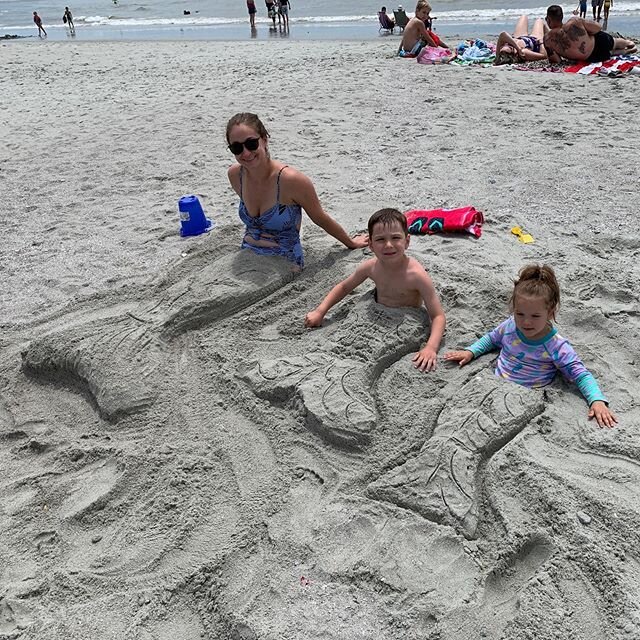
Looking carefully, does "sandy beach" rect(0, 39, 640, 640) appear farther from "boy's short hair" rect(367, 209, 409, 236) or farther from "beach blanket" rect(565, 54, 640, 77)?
"beach blanket" rect(565, 54, 640, 77)

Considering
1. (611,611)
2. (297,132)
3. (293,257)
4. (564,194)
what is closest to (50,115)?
(297,132)

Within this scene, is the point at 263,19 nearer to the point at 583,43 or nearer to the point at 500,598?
the point at 583,43

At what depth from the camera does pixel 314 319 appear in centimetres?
349

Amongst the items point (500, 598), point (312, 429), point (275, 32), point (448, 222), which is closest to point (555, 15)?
point (448, 222)

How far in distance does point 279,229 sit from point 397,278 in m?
1.03

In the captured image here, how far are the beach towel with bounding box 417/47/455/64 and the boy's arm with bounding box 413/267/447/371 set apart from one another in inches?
334

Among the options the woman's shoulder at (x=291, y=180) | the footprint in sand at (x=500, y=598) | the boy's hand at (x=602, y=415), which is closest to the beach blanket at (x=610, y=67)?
the woman's shoulder at (x=291, y=180)

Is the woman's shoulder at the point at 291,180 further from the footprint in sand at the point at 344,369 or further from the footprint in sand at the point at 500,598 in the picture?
the footprint in sand at the point at 500,598

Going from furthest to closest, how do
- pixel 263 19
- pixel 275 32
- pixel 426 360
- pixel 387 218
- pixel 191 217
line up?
pixel 263 19 < pixel 275 32 < pixel 191 217 < pixel 387 218 < pixel 426 360

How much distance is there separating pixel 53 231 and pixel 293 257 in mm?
2432

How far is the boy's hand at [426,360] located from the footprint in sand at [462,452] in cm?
19

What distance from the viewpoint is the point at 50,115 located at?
903 centimetres

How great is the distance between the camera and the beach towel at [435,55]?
34.7ft

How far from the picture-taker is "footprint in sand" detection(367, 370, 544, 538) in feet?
7.76
